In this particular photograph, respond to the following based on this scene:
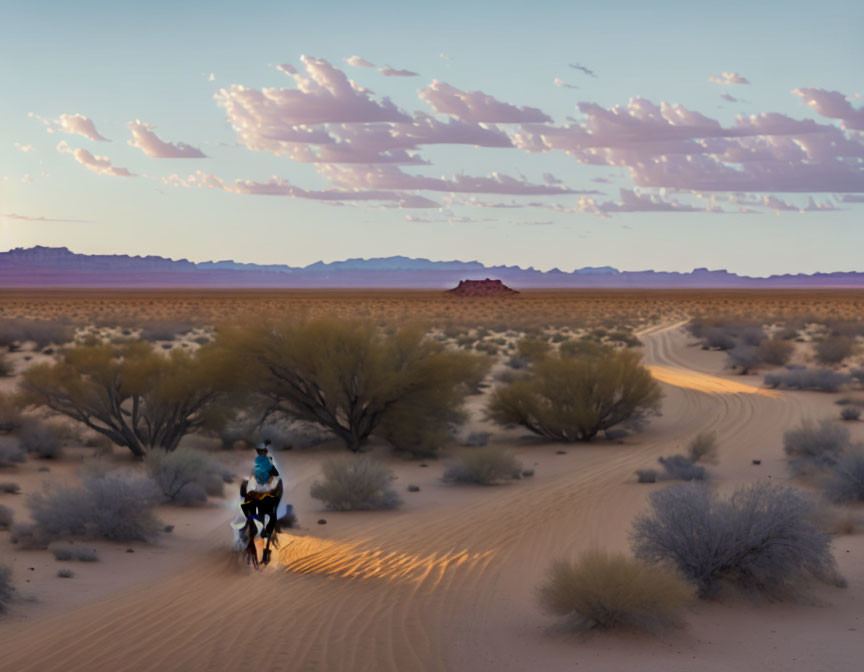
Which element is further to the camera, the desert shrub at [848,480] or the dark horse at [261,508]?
the desert shrub at [848,480]

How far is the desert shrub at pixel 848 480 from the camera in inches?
628

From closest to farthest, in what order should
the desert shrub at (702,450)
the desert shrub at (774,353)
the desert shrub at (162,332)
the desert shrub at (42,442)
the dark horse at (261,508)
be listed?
1. the dark horse at (261,508)
2. the desert shrub at (702,450)
3. the desert shrub at (42,442)
4. the desert shrub at (774,353)
5. the desert shrub at (162,332)

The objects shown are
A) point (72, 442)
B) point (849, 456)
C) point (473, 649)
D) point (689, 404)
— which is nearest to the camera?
point (473, 649)

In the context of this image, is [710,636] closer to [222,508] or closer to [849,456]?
[849,456]

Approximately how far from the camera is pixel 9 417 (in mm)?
→ 23000

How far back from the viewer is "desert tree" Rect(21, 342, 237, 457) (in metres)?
22.1

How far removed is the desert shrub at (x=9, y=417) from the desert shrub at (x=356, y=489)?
8639 millimetres

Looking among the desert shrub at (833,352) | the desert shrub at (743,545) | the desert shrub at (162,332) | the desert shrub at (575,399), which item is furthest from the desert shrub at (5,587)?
the desert shrub at (162,332)

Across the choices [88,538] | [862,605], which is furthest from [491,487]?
[862,605]

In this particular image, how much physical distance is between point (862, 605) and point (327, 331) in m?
14.8

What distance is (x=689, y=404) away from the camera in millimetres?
30484

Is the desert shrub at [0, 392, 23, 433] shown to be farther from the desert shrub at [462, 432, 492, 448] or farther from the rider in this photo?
the rider

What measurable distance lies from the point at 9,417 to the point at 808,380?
75.4 ft

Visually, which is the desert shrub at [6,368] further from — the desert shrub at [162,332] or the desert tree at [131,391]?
the desert shrub at [162,332]
